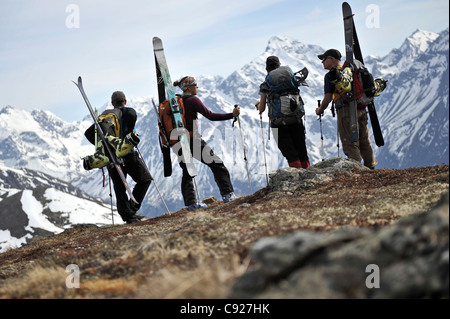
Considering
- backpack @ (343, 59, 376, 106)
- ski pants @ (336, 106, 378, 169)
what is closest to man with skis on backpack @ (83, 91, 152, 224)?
ski pants @ (336, 106, 378, 169)

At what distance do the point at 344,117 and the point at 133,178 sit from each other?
23.6 feet

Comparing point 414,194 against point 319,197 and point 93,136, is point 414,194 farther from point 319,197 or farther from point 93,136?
point 93,136

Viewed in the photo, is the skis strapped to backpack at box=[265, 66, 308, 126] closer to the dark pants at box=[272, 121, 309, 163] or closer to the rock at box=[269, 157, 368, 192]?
the dark pants at box=[272, 121, 309, 163]

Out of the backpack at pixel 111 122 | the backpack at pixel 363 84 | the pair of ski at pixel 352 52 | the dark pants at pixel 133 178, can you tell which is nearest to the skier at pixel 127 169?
the dark pants at pixel 133 178

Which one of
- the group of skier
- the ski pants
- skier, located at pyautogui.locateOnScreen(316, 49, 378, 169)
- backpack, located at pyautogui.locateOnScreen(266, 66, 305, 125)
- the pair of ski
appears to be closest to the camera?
backpack, located at pyautogui.locateOnScreen(266, 66, 305, 125)

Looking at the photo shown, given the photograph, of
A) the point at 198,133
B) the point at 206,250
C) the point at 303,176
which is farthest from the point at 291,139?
the point at 206,250

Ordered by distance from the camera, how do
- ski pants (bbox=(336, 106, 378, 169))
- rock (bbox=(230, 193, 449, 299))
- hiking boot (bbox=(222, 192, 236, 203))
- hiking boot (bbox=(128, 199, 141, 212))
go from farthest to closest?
hiking boot (bbox=(128, 199, 141, 212))
hiking boot (bbox=(222, 192, 236, 203))
ski pants (bbox=(336, 106, 378, 169))
rock (bbox=(230, 193, 449, 299))

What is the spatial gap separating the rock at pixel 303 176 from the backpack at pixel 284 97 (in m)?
1.76

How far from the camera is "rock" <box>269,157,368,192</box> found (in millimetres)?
13797

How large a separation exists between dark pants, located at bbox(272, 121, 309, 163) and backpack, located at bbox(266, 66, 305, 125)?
0.27 meters

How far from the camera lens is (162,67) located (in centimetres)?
1777

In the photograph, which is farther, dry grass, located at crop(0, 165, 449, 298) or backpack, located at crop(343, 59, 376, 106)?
backpack, located at crop(343, 59, 376, 106)

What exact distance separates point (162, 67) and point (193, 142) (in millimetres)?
3492

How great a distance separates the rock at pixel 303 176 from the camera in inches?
543
